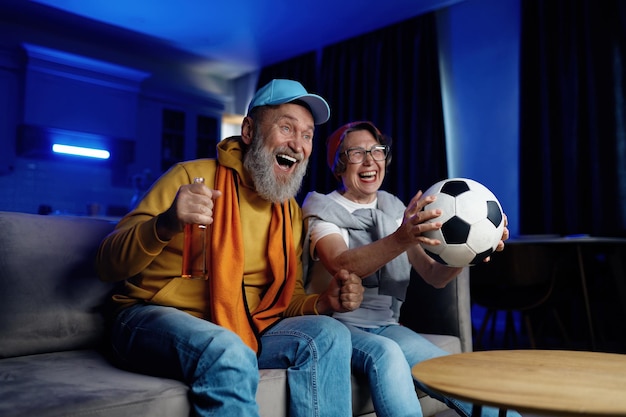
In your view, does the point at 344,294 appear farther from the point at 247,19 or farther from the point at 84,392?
the point at 247,19

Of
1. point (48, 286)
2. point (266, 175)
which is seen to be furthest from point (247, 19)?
point (48, 286)

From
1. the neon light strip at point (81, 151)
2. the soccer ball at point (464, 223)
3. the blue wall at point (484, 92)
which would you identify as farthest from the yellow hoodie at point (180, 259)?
the neon light strip at point (81, 151)

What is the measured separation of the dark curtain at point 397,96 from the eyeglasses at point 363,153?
3.19m

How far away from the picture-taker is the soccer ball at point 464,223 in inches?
53.0

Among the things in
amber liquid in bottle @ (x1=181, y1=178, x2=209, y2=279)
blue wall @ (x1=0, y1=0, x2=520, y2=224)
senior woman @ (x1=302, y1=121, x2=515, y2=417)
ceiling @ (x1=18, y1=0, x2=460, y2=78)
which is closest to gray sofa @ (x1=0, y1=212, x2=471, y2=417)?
senior woman @ (x1=302, y1=121, x2=515, y2=417)

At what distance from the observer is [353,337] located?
5.01 feet

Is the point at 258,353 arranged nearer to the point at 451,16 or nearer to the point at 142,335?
the point at 142,335

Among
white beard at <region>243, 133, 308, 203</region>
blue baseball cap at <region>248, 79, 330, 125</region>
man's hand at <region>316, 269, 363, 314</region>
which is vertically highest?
blue baseball cap at <region>248, 79, 330, 125</region>

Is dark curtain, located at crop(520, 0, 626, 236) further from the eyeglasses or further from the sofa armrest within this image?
the eyeglasses

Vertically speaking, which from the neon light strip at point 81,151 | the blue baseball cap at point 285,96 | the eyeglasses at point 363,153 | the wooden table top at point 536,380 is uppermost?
the neon light strip at point 81,151

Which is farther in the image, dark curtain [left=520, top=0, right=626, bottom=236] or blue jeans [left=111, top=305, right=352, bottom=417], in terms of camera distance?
dark curtain [left=520, top=0, right=626, bottom=236]

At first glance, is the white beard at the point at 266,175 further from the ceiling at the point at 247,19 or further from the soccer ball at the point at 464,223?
the ceiling at the point at 247,19

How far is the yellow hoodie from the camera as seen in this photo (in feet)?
4.44

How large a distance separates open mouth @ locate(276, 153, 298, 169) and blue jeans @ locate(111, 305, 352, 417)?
1.61 ft
